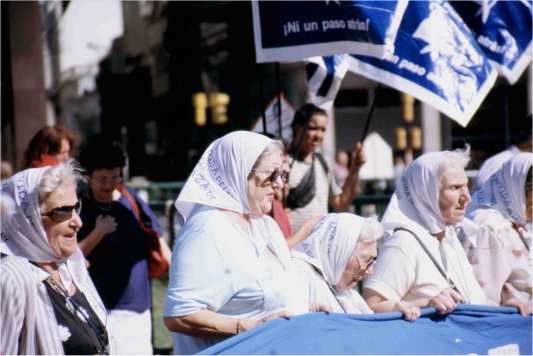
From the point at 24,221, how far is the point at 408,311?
5.50 ft

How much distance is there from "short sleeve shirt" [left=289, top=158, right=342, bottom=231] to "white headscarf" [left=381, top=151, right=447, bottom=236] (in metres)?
2.08

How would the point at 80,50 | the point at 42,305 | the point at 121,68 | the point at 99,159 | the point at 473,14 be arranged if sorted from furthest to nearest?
the point at 121,68, the point at 80,50, the point at 473,14, the point at 99,159, the point at 42,305

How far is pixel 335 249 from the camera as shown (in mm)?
4441

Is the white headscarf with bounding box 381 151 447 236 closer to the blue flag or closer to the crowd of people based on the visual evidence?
the crowd of people

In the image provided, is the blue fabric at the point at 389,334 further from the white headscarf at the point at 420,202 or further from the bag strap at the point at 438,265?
the white headscarf at the point at 420,202

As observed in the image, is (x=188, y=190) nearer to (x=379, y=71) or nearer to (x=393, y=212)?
(x=393, y=212)

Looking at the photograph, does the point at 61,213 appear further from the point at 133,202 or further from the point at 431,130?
the point at 431,130

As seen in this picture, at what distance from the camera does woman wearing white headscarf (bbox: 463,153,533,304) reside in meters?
5.46

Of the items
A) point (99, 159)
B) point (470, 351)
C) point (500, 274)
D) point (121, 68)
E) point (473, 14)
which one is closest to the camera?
point (470, 351)

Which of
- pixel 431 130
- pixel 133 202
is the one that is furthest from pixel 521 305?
pixel 431 130

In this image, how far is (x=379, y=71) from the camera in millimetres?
6316

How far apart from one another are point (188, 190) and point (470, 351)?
154 cm

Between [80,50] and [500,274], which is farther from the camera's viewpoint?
[80,50]

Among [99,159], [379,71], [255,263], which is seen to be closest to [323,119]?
[379,71]
